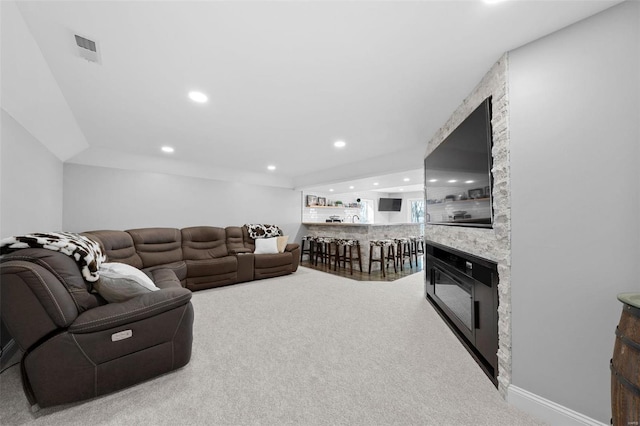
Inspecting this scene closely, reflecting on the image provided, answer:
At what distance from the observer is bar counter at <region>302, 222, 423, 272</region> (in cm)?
506

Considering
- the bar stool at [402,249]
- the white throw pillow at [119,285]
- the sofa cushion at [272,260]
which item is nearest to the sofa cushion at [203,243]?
the sofa cushion at [272,260]

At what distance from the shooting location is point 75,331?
52.8 inches

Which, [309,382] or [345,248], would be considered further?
[345,248]

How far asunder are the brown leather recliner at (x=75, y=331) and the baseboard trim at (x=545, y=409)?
94.4 inches

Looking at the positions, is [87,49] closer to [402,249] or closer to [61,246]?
[61,246]

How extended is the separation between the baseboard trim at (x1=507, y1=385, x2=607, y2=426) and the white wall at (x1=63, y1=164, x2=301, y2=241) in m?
5.31

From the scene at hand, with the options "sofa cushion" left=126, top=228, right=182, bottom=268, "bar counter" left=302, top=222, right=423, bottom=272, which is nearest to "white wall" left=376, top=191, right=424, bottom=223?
"bar counter" left=302, top=222, right=423, bottom=272

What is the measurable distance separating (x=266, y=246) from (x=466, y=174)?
13.2 feet

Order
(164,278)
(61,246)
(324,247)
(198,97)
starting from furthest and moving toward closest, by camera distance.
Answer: (324,247) → (164,278) → (198,97) → (61,246)

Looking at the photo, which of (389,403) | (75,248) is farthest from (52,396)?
(389,403)

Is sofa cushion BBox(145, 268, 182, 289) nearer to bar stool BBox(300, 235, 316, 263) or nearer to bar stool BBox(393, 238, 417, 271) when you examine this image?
bar stool BBox(300, 235, 316, 263)

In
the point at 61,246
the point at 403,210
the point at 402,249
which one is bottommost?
the point at 402,249

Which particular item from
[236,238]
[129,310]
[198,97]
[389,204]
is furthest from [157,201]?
[389,204]

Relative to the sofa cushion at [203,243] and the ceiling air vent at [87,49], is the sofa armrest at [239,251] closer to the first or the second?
the sofa cushion at [203,243]
